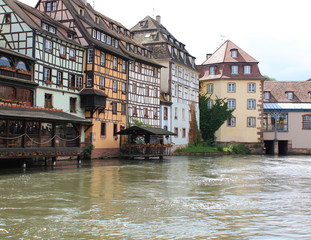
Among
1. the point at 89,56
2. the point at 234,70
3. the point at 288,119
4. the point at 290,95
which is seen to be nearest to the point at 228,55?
the point at 234,70

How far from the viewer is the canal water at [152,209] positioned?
30.0ft

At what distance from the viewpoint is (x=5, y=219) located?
400 inches

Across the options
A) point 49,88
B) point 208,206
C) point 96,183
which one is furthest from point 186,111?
point 208,206

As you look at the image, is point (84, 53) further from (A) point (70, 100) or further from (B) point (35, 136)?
(B) point (35, 136)

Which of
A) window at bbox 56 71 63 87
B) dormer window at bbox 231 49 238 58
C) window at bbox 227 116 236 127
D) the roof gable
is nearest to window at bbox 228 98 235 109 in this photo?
window at bbox 227 116 236 127

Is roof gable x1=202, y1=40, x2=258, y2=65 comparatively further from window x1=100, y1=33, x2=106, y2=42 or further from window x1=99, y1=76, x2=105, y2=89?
window x1=99, y1=76, x2=105, y2=89

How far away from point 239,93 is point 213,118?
5.12 m

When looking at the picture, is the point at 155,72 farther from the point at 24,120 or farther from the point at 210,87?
the point at 24,120

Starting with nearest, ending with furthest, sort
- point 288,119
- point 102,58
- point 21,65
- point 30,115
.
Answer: point 30,115, point 21,65, point 102,58, point 288,119

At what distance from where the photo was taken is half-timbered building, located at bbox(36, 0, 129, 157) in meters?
33.9

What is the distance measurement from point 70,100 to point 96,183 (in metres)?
16.1

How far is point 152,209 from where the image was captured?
1173 cm

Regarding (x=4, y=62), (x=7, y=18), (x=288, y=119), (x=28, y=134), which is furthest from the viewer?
Result: (x=288, y=119)

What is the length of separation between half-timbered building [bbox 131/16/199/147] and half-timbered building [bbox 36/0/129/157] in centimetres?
863
